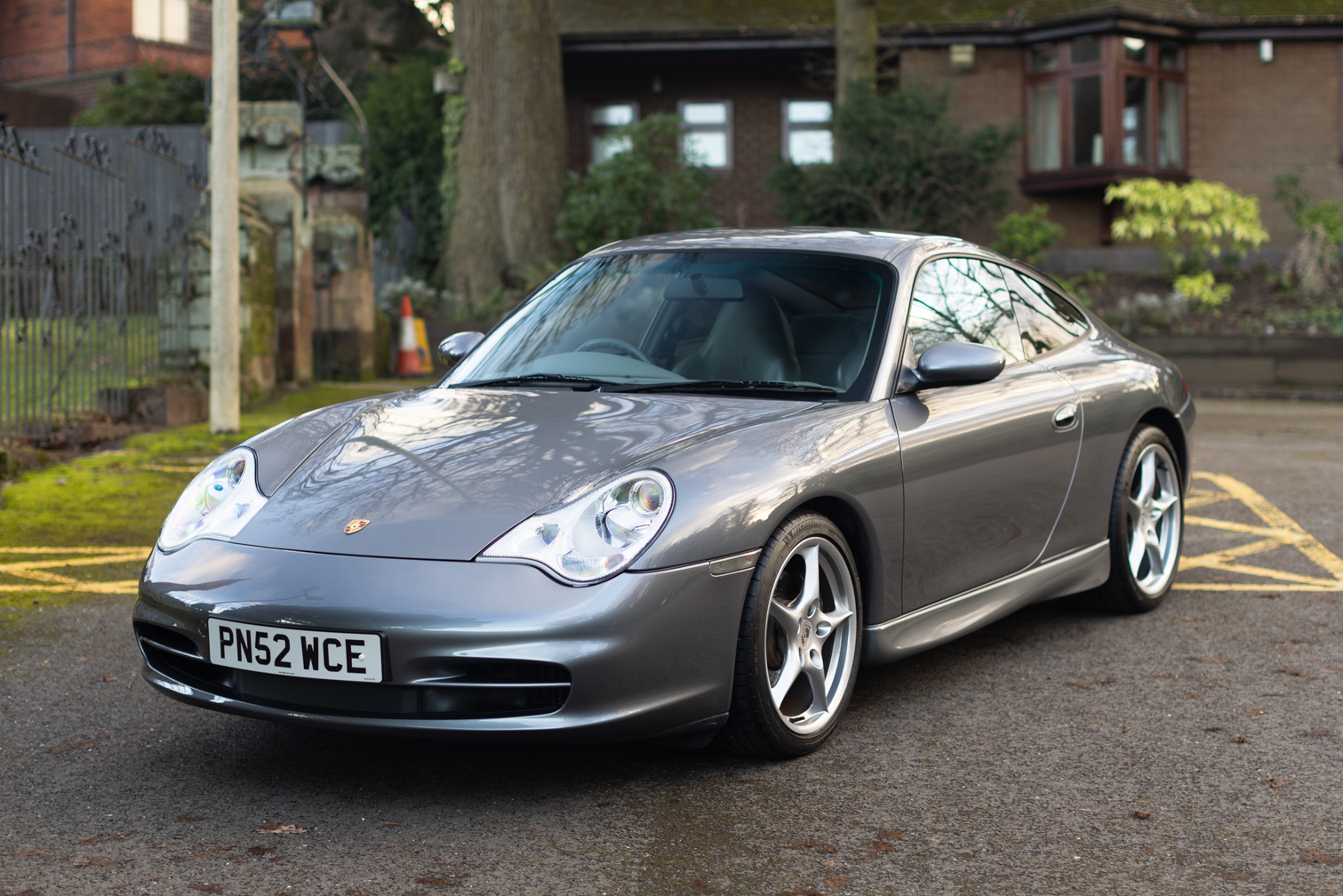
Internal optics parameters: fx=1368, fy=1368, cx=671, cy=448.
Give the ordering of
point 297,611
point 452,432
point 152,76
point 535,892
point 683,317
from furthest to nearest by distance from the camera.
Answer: point 152,76, point 683,317, point 452,432, point 297,611, point 535,892

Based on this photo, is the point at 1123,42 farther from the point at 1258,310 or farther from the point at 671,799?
the point at 671,799

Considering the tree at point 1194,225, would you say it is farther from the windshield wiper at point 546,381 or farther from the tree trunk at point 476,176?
the windshield wiper at point 546,381

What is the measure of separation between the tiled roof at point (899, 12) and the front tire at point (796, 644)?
67.7 feet

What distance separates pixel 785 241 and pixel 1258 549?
3.33 metres

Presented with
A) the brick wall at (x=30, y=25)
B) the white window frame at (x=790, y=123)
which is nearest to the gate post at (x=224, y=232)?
the white window frame at (x=790, y=123)

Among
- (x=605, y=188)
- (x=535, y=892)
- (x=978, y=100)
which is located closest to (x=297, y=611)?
(x=535, y=892)

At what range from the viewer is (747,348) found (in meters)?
4.09

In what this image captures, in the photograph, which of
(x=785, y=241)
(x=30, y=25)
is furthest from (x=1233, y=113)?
(x=30, y=25)

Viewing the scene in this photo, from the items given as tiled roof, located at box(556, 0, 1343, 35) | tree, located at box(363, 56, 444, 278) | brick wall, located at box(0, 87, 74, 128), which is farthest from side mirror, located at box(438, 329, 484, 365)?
brick wall, located at box(0, 87, 74, 128)

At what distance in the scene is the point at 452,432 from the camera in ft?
11.8

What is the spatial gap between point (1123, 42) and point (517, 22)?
10.0 meters

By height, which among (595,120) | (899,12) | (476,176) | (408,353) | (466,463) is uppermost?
(899,12)

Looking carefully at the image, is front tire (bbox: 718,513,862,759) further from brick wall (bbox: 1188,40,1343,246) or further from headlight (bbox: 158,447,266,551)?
brick wall (bbox: 1188,40,1343,246)

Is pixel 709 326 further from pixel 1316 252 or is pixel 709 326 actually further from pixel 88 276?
pixel 1316 252
